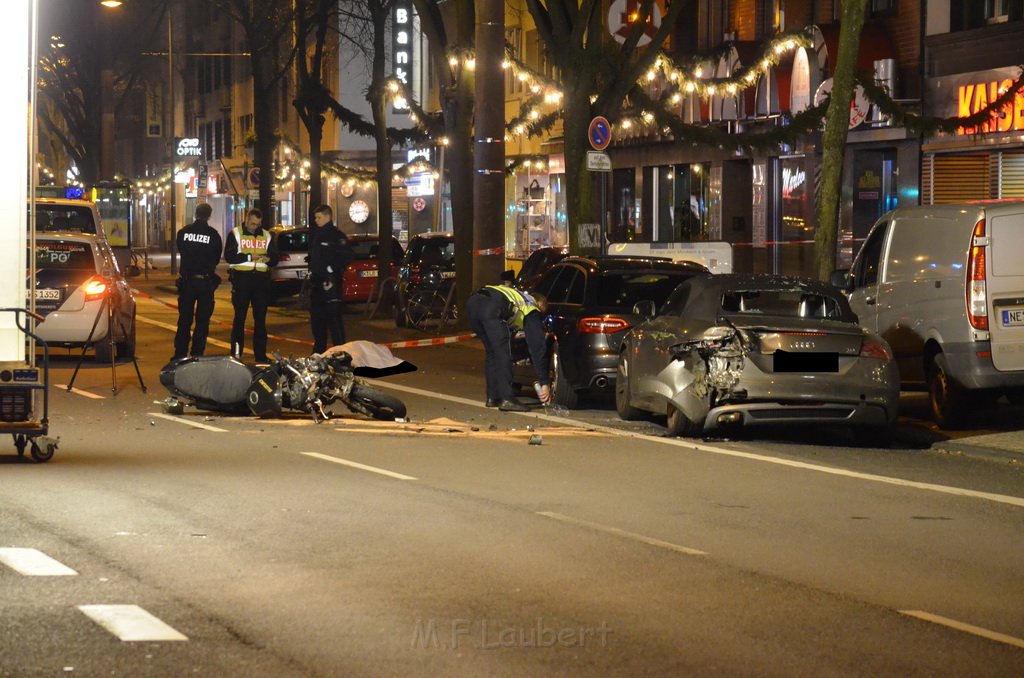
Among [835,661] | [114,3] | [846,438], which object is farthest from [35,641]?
[114,3]

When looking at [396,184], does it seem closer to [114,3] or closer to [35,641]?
[114,3]

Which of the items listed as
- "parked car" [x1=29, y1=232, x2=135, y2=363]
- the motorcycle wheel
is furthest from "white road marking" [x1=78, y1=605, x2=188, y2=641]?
"parked car" [x1=29, y1=232, x2=135, y2=363]

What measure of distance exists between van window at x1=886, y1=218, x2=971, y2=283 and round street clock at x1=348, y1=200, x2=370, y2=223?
48.2m

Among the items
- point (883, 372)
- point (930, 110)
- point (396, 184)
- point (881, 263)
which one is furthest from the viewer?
point (396, 184)

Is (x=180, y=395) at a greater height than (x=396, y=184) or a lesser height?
lesser

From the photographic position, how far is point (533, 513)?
991cm

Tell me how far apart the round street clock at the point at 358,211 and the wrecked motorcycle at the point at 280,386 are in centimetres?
4826

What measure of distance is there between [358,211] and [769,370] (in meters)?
51.0

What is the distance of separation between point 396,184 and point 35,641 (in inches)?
1997

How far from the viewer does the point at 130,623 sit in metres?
6.78

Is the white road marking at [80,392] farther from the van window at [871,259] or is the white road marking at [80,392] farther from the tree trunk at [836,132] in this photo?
the tree trunk at [836,132]

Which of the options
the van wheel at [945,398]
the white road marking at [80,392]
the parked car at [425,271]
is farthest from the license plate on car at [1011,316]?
the parked car at [425,271]

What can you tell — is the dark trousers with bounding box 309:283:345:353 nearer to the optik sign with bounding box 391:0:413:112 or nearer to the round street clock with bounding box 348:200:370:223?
the optik sign with bounding box 391:0:413:112

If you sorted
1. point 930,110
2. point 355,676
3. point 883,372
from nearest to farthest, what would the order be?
point 355,676
point 883,372
point 930,110
